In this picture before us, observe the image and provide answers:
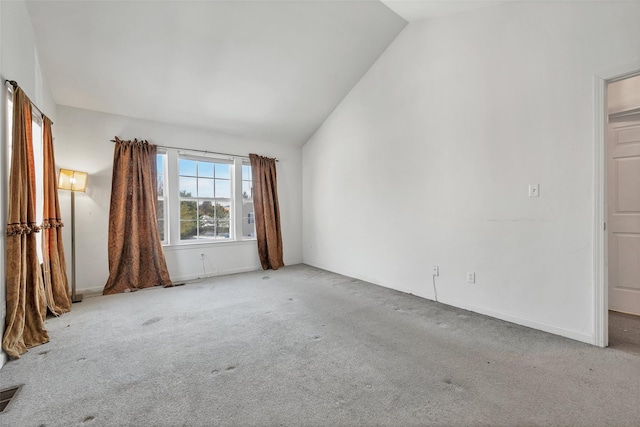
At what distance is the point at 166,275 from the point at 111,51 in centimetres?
287

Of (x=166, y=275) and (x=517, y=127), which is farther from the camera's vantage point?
(x=166, y=275)

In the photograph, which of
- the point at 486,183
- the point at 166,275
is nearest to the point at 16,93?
the point at 166,275

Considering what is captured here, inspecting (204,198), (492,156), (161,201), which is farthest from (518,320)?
(161,201)

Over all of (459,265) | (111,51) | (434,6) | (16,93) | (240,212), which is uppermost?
(434,6)

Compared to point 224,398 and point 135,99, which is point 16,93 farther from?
point 224,398

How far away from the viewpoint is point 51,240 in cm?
303

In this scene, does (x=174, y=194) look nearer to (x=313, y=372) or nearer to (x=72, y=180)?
(x=72, y=180)

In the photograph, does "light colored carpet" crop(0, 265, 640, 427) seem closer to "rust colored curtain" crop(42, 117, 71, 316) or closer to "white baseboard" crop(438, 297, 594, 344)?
"white baseboard" crop(438, 297, 594, 344)

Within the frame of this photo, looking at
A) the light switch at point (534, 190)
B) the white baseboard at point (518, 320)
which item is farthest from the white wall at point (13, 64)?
the light switch at point (534, 190)

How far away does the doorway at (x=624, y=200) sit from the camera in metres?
2.76

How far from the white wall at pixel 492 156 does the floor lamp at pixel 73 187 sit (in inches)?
145

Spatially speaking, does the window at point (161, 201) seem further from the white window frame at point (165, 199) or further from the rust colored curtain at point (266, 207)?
the rust colored curtain at point (266, 207)

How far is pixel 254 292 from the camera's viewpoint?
12.5ft

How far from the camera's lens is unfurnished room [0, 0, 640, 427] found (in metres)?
1.75
